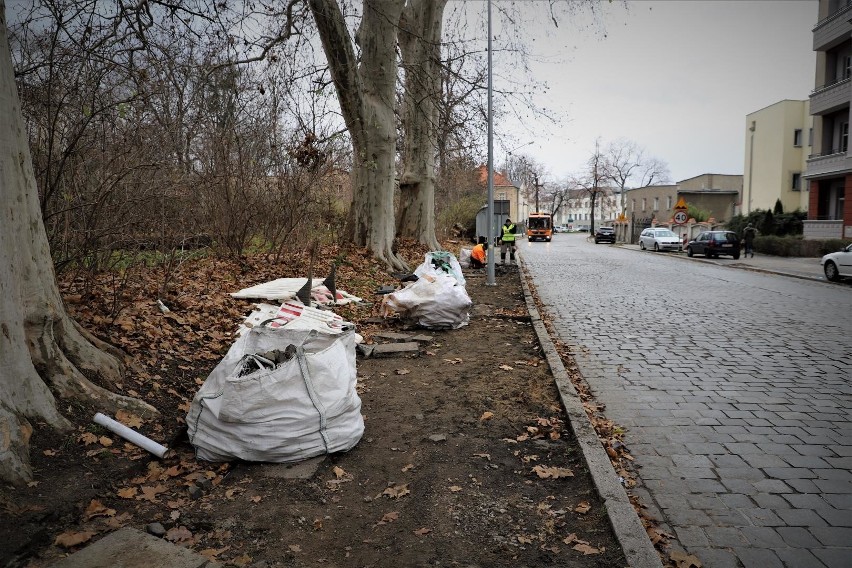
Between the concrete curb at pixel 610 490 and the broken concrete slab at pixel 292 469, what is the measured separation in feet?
6.38

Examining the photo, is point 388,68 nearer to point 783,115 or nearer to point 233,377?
point 233,377

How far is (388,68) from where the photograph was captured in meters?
14.6

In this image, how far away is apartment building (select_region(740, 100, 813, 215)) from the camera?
47.0m

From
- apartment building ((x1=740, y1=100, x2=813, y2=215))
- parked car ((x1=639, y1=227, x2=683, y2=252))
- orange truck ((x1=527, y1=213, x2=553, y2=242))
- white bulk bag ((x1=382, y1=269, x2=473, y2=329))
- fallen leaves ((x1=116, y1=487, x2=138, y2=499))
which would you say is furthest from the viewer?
orange truck ((x1=527, y1=213, x2=553, y2=242))

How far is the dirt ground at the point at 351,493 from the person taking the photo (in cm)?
327

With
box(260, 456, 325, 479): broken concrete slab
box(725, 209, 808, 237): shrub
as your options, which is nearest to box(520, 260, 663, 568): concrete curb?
box(260, 456, 325, 479): broken concrete slab

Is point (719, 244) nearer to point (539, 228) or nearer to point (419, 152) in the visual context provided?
point (419, 152)

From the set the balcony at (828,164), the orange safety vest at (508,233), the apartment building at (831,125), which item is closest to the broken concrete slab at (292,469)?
the orange safety vest at (508,233)

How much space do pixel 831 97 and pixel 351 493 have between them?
38351 millimetres

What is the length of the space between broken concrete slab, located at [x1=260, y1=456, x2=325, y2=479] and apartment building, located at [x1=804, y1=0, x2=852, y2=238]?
33775mm

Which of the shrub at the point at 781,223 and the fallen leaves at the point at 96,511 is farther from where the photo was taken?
the shrub at the point at 781,223

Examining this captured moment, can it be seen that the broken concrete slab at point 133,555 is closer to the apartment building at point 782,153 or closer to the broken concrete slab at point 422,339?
the broken concrete slab at point 422,339

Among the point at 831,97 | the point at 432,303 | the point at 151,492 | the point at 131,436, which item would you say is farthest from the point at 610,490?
the point at 831,97

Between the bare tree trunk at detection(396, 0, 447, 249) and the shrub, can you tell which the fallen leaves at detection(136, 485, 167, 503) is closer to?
the bare tree trunk at detection(396, 0, 447, 249)
